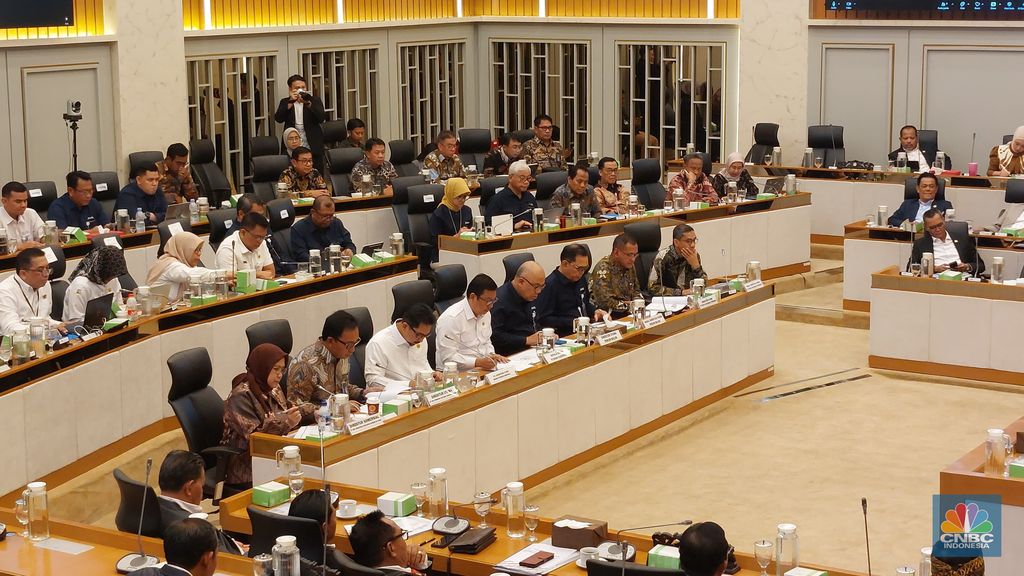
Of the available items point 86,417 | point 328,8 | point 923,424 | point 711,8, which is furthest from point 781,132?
point 86,417

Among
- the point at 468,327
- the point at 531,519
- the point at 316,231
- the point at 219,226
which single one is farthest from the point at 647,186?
the point at 531,519

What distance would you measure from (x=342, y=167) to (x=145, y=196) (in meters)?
2.17

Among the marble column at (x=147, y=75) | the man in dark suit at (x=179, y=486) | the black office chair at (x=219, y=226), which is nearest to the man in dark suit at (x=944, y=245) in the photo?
the black office chair at (x=219, y=226)

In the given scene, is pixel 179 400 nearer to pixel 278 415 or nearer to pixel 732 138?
pixel 278 415

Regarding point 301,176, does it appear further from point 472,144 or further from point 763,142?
point 763,142

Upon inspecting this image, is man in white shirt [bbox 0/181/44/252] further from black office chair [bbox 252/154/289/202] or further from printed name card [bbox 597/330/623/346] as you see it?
printed name card [bbox 597/330/623/346]

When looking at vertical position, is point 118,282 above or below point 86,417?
above

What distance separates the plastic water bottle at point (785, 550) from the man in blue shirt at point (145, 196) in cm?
730

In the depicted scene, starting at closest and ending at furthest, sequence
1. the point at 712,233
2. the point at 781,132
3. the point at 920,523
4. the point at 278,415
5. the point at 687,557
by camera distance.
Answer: the point at 687,557
the point at 278,415
the point at 920,523
the point at 712,233
the point at 781,132

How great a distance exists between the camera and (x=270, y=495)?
5.96m

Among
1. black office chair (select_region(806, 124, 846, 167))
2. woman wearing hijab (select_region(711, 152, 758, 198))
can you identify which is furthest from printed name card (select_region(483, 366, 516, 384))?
Answer: black office chair (select_region(806, 124, 846, 167))

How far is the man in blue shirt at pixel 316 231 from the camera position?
1049 centimetres

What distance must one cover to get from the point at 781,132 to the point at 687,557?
455 inches

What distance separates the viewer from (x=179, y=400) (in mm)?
6984
